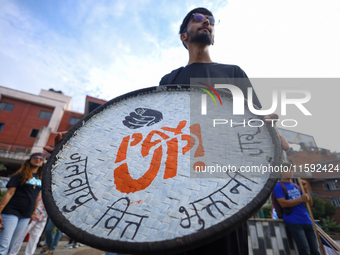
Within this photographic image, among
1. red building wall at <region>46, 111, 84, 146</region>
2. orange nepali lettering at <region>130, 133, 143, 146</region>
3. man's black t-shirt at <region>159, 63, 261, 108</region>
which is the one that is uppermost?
red building wall at <region>46, 111, 84, 146</region>

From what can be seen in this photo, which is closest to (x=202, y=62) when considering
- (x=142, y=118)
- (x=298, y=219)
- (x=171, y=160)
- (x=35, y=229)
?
(x=142, y=118)

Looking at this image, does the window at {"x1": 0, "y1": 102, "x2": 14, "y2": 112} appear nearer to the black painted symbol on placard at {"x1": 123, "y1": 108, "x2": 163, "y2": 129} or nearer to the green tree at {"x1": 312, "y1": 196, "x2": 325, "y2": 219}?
the black painted symbol on placard at {"x1": 123, "y1": 108, "x2": 163, "y2": 129}

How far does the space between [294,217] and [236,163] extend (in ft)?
7.21

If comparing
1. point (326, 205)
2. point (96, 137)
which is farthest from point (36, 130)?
point (326, 205)

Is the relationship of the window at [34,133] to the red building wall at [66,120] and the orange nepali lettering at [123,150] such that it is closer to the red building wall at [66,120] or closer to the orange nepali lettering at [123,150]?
the red building wall at [66,120]

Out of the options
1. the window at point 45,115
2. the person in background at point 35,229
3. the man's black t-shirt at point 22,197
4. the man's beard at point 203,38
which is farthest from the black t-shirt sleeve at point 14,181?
the window at point 45,115

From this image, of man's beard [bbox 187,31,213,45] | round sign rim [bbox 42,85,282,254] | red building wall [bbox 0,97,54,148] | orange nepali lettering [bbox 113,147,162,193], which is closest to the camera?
round sign rim [bbox 42,85,282,254]

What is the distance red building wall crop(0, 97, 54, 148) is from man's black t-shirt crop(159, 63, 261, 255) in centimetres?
1831

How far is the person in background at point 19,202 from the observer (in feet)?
6.19

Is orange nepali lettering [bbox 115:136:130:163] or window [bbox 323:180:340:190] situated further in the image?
window [bbox 323:180:340:190]

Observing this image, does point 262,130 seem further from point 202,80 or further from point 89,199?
point 89,199

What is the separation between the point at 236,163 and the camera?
660mm

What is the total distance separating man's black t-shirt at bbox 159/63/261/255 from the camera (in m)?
0.72

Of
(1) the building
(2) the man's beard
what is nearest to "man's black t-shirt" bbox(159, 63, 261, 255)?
(2) the man's beard
